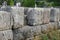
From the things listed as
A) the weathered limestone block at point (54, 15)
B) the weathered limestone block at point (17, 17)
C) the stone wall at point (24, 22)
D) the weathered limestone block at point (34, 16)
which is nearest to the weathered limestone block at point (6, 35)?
the stone wall at point (24, 22)

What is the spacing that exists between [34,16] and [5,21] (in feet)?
3.61

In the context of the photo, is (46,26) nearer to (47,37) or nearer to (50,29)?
(50,29)

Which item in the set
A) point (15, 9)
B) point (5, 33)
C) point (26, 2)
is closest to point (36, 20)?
point (15, 9)

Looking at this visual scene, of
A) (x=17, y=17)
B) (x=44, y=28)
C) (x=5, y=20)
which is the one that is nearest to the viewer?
(x=5, y=20)

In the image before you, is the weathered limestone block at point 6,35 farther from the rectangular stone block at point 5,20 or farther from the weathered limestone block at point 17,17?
the weathered limestone block at point 17,17

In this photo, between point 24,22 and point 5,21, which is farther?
point 24,22

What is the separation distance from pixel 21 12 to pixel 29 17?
44cm

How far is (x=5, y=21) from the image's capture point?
3377 mm

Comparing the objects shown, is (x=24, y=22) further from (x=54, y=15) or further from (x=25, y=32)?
(x=54, y=15)

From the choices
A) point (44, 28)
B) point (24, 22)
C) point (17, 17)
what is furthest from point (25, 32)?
point (44, 28)

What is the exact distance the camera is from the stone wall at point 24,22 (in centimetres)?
340

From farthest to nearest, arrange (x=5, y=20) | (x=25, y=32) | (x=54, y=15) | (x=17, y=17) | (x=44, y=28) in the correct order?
(x=54, y=15), (x=44, y=28), (x=25, y=32), (x=17, y=17), (x=5, y=20)

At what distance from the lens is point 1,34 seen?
3264mm

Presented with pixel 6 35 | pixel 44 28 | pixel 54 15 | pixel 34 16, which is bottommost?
pixel 44 28
